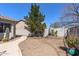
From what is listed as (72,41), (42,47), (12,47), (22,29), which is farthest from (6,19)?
(72,41)

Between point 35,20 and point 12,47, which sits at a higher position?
point 35,20

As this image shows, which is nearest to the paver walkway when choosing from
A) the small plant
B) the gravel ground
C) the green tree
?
the gravel ground

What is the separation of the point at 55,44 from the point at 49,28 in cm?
42

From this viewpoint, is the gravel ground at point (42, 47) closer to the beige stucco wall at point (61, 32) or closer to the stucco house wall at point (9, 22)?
the beige stucco wall at point (61, 32)

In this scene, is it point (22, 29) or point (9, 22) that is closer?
point (22, 29)

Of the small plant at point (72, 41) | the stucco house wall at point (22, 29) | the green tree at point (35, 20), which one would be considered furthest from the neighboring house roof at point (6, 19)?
the small plant at point (72, 41)

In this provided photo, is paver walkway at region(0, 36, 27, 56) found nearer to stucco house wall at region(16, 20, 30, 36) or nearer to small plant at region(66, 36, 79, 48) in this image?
stucco house wall at region(16, 20, 30, 36)

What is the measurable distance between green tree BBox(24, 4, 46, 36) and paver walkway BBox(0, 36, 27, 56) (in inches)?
13.7

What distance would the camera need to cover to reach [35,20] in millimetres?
7539

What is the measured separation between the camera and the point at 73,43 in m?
7.56

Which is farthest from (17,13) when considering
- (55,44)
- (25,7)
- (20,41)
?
(55,44)

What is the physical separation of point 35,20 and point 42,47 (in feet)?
2.26

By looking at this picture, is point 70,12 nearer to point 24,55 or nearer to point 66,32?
point 66,32

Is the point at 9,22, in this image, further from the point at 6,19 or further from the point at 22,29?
the point at 22,29
